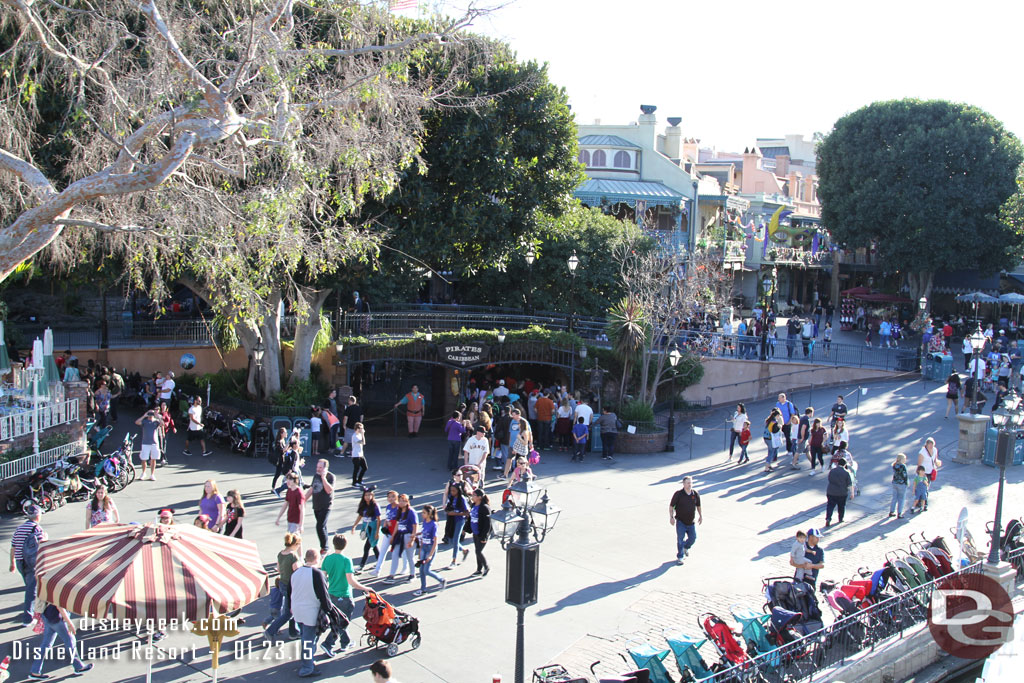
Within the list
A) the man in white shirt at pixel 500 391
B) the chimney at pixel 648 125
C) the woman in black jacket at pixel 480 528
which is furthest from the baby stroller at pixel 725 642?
the chimney at pixel 648 125

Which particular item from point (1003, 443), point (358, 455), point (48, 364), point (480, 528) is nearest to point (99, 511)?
point (480, 528)

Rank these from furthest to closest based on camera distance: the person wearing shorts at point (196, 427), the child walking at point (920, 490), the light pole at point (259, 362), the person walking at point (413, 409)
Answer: the light pole at point (259, 362) < the person walking at point (413, 409) < the person wearing shorts at point (196, 427) < the child walking at point (920, 490)

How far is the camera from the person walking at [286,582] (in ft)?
31.2

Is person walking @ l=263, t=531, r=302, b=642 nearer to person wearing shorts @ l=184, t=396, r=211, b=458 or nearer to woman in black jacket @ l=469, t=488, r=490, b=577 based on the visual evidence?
woman in black jacket @ l=469, t=488, r=490, b=577

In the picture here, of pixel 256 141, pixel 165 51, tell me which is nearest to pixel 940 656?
pixel 256 141

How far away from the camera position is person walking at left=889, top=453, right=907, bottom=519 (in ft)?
49.3

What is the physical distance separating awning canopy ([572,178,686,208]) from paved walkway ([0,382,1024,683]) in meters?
17.4

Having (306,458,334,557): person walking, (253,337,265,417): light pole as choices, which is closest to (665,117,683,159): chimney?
(253,337,265,417): light pole

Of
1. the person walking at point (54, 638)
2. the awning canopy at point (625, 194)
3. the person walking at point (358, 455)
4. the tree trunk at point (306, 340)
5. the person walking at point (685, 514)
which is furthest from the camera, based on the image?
the awning canopy at point (625, 194)

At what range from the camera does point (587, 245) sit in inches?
1103

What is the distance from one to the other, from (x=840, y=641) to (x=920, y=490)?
6576 mm

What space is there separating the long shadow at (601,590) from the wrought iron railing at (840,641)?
2742 mm

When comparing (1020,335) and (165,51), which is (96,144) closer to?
(165,51)

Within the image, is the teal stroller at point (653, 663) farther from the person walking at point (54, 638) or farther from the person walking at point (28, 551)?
the person walking at point (28, 551)
